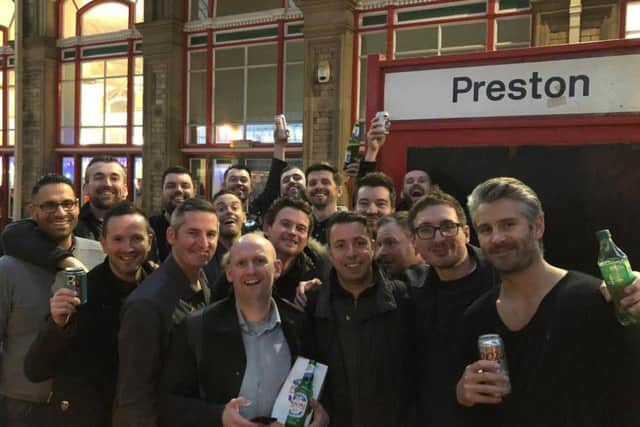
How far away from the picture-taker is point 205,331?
248 centimetres

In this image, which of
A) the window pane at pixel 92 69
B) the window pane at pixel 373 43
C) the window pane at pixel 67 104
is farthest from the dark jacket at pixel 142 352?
the window pane at pixel 67 104

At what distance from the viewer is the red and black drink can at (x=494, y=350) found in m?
1.94

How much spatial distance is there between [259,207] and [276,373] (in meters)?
3.22

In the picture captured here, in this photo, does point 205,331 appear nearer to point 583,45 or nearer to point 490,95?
point 490,95

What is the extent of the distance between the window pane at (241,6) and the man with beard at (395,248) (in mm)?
11282

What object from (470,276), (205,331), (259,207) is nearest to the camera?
(205,331)

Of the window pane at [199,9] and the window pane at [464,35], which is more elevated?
the window pane at [199,9]

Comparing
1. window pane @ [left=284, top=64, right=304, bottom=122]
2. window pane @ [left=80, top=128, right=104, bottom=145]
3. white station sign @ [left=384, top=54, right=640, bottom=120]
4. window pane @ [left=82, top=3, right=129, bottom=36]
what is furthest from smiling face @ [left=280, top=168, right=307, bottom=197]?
window pane @ [left=80, top=128, right=104, bottom=145]

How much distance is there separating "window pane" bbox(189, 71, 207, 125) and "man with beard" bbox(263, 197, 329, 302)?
1154cm

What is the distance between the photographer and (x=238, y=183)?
5223mm

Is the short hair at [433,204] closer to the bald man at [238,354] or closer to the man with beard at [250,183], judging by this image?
the bald man at [238,354]

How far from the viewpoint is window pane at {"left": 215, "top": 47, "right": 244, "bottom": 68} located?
45.8 ft

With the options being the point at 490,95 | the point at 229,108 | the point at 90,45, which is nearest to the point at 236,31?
the point at 229,108

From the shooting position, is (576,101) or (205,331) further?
(576,101)
